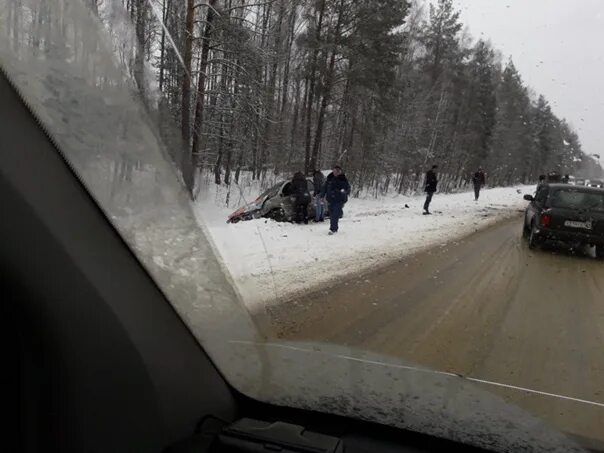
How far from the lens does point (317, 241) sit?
30.7 ft

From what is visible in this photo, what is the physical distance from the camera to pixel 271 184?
827cm

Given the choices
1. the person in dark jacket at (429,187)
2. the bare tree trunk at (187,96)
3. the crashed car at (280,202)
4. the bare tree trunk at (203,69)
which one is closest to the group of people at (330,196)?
the crashed car at (280,202)

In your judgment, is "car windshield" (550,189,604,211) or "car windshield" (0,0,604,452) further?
"car windshield" (550,189,604,211)

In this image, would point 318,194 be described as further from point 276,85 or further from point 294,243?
point 276,85

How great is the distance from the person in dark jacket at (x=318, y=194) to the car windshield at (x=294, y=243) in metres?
0.23

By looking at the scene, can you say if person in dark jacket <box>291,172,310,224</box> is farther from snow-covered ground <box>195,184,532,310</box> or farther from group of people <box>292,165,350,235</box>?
snow-covered ground <box>195,184,532,310</box>

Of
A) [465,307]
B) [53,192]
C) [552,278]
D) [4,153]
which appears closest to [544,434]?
[53,192]

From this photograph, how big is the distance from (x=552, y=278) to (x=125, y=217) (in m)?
7.54

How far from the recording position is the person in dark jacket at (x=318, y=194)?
1117 cm

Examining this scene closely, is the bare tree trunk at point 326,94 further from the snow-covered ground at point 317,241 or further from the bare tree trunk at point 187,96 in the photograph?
the bare tree trunk at point 187,96

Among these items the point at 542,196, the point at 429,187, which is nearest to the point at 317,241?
the point at 542,196

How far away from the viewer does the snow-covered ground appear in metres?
2.38

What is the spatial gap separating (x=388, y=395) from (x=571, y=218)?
33.0 feet

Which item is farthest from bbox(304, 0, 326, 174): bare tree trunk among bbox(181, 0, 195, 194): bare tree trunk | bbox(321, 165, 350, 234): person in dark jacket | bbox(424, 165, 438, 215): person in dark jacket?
bbox(424, 165, 438, 215): person in dark jacket
